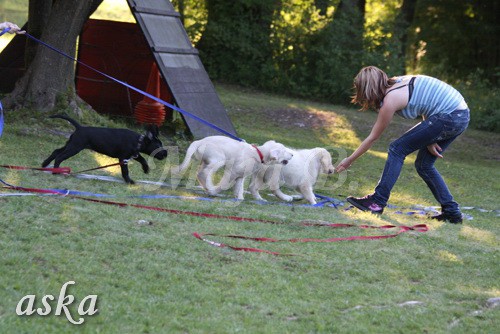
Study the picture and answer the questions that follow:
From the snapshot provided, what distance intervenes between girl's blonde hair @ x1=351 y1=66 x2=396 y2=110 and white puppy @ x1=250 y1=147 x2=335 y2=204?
1147mm

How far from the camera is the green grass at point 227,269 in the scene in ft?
15.6

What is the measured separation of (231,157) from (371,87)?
1692mm

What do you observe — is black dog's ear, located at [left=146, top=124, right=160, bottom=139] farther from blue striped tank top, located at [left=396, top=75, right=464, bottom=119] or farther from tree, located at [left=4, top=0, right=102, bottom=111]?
tree, located at [left=4, top=0, right=102, bottom=111]

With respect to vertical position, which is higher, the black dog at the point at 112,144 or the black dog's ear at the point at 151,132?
the black dog's ear at the point at 151,132

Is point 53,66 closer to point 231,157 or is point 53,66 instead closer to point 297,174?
point 231,157

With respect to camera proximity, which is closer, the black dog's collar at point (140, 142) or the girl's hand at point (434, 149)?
the girl's hand at point (434, 149)

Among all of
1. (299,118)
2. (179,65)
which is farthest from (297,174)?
(299,118)

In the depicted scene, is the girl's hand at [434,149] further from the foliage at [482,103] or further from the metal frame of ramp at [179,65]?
the foliage at [482,103]

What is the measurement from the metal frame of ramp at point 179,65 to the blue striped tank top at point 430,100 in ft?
15.0

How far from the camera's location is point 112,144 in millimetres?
8320

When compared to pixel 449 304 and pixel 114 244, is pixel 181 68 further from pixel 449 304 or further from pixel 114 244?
pixel 449 304

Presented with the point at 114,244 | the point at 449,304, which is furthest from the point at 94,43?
the point at 449,304

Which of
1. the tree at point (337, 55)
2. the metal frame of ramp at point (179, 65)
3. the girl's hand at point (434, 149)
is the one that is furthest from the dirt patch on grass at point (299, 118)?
the girl's hand at point (434, 149)

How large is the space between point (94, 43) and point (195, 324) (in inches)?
429
